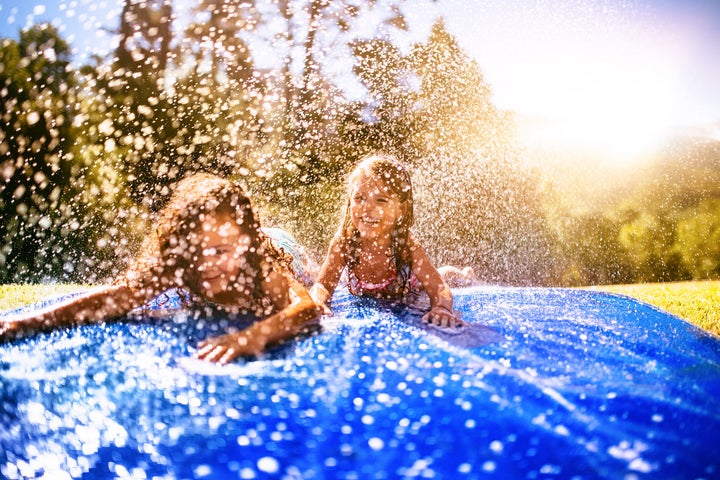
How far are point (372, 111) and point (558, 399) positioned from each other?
8524 millimetres

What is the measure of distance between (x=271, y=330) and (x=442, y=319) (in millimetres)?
950

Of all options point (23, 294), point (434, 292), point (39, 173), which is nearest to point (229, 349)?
point (434, 292)

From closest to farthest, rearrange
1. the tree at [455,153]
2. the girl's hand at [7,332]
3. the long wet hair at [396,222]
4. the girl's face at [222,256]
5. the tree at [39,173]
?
the girl's hand at [7,332], the girl's face at [222,256], the long wet hair at [396,222], the tree at [39,173], the tree at [455,153]

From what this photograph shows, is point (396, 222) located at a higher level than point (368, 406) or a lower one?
higher

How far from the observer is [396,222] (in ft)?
11.4

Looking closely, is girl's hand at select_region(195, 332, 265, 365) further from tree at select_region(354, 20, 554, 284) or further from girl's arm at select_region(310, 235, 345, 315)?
tree at select_region(354, 20, 554, 284)

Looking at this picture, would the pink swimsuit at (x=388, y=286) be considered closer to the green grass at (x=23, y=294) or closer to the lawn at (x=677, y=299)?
the lawn at (x=677, y=299)

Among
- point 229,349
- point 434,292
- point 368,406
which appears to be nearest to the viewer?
point 368,406

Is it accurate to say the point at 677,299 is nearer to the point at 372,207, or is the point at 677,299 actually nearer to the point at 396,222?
the point at 396,222

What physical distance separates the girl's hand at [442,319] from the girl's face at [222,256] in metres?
1.15

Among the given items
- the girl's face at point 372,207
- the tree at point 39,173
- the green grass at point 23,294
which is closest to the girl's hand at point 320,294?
the girl's face at point 372,207

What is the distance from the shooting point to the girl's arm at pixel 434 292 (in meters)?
2.50

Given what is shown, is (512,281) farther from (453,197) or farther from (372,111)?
(372,111)

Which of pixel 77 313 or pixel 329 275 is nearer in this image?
pixel 77 313
